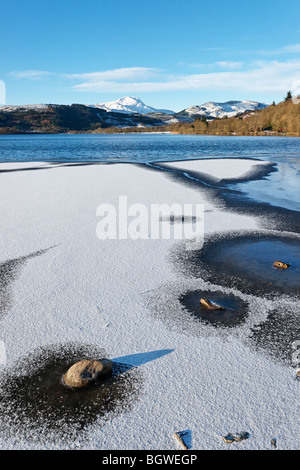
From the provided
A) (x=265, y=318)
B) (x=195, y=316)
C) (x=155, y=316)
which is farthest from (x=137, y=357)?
(x=265, y=318)

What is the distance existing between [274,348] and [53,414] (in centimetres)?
356

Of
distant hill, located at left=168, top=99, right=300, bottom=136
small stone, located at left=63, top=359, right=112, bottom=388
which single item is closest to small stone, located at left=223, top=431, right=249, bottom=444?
small stone, located at left=63, top=359, right=112, bottom=388

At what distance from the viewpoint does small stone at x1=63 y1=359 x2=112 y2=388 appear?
4531mm

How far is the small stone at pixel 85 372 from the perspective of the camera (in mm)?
4531

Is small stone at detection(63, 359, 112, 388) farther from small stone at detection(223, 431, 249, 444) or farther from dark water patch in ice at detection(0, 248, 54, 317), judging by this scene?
dark water patch in ice at detection(0, 248, 54, 317)

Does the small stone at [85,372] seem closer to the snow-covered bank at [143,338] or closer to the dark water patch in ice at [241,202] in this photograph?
the snow-covered bank at [143,338]

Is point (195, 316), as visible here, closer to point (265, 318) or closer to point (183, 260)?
point (265, 318)

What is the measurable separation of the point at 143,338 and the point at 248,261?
4.51 meters

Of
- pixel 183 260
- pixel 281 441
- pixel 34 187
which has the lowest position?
pixel 281 441

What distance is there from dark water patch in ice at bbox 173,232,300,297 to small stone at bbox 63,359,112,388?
3831 millimetres

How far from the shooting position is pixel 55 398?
4.35 metres

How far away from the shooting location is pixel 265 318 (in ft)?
20.2

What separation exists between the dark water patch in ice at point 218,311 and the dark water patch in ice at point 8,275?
12.2 ft

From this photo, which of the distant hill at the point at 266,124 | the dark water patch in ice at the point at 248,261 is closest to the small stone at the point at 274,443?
the dark water patch in ice at the point at 248,261
